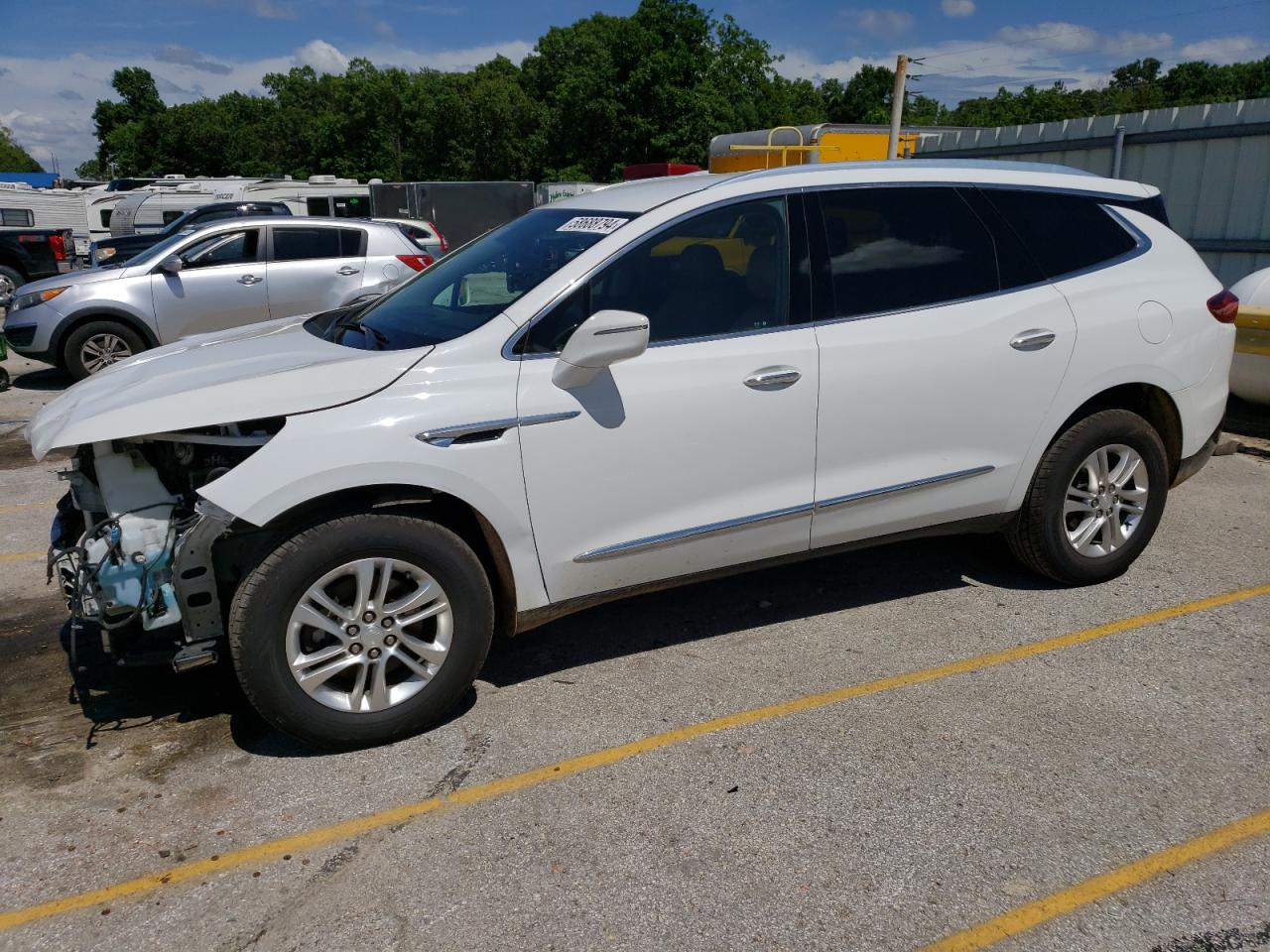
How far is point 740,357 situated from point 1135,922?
2.15 metres

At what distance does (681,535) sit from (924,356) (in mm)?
1252

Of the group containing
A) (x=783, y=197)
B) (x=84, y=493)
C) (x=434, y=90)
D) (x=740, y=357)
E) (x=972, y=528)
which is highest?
(x=434, y=90)

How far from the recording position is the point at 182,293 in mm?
10141

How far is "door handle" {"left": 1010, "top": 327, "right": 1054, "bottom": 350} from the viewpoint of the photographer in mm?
4188

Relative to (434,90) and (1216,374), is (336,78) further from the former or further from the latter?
(1216,374)

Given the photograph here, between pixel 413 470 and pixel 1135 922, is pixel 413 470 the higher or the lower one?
the higher one

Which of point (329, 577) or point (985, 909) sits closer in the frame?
point (985, 909)

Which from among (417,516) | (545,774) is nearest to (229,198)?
(417,516)

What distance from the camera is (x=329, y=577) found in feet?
10.5

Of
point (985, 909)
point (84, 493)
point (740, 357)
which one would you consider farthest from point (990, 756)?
point (84, 493)

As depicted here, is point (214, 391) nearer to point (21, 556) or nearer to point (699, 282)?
point (699, 282)

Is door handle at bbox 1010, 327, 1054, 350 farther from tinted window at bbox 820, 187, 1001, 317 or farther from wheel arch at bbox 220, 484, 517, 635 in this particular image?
wheel arch at bbox 220, 484, 517, 635

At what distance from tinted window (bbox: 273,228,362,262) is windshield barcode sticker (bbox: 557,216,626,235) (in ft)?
24.5

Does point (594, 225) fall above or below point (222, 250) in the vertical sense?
above
